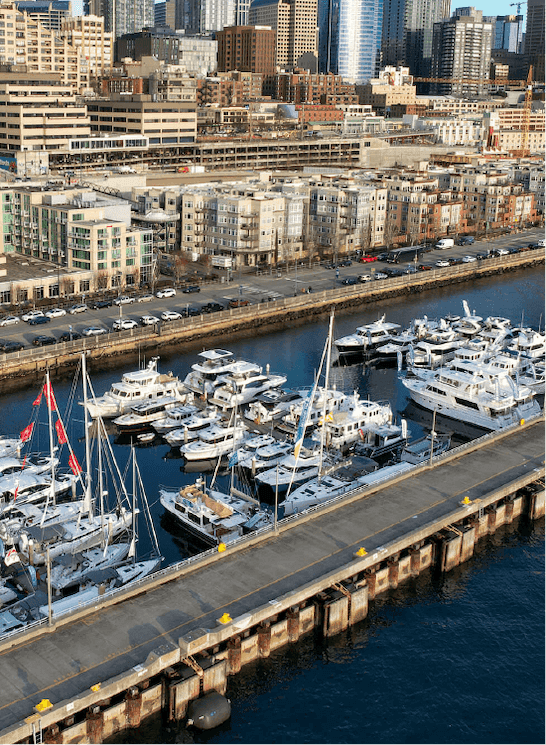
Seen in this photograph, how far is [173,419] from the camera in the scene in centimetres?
4391

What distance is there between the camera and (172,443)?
42156mm

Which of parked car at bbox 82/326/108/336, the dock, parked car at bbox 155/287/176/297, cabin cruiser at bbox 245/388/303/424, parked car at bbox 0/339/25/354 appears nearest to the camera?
the dock

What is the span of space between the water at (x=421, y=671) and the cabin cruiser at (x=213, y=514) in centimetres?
75

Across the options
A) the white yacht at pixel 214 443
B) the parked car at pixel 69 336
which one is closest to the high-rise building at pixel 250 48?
the parked car at pixel 69 336

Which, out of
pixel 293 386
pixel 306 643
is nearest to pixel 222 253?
pixel 293 386

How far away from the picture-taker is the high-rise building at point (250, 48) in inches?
7628

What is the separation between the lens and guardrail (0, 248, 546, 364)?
170 ft

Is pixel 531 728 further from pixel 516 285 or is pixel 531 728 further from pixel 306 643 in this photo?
pixel 516 285

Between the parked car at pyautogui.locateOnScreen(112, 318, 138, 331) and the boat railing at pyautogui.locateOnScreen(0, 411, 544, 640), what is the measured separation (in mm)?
22580

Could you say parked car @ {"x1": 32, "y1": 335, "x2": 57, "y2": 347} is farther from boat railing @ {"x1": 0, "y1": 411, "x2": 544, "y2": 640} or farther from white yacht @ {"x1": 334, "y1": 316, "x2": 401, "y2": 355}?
boat railing @ {"x1": 0, "y1": 411, "x2": 544, "y2": 640}

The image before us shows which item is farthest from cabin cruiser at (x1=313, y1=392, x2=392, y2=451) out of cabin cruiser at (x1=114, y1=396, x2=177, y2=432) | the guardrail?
the guardrail

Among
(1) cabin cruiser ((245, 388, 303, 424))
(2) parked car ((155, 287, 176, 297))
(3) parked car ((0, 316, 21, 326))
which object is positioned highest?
(2) parked car ((155, 287, 176, 297))

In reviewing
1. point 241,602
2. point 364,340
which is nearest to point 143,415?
point 364,340

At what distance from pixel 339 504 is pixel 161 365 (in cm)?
2173
